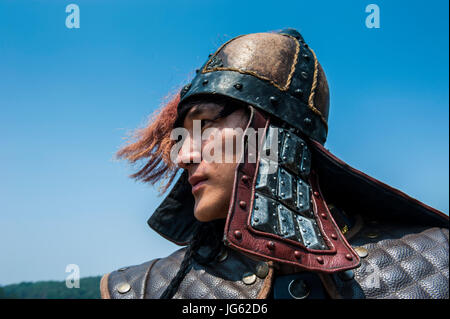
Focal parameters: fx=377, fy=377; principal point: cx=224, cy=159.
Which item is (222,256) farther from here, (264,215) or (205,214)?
(264,215)

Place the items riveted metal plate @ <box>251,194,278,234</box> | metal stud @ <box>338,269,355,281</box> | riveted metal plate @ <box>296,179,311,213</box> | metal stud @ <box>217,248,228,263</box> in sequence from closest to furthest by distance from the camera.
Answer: riveted metal plate @ <box>251,194,278,234</box>
metal stud @ <box>338,269,355,281</box>
riveted metal plate @ <box>296,179,311,213</box>
metal stud @ <box>217,248,228,263</box>

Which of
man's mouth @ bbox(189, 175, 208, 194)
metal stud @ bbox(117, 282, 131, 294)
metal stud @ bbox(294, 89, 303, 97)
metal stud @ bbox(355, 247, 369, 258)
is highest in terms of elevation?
metal stud @ bbox(294, 89, 303, 97)

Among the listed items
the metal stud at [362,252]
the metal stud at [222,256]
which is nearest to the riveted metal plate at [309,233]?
the metal stud at [362,252]

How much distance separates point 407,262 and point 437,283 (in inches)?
7.2

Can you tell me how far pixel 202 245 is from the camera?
8.70 feet

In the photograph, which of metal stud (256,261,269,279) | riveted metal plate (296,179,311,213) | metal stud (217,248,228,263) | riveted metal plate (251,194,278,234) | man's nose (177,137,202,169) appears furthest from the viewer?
metal stud (217,248,228,263)

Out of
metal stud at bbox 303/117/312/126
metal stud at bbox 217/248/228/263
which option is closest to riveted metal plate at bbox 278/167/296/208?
metal stud at bbox 303/117/312/126

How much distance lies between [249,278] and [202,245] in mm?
531

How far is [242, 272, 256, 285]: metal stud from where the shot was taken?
7.22 feet

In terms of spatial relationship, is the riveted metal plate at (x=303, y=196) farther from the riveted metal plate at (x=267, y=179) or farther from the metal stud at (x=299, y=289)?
the metal stud at (x=299, y=289)

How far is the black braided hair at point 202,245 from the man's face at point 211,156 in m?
0.37

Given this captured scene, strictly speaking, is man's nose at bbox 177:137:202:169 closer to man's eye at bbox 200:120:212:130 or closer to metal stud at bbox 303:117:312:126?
man's eye at bbox 200:120:212:130

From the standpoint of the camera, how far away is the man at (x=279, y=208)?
6.19ft

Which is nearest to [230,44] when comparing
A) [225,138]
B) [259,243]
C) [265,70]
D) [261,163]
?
[265,70]
